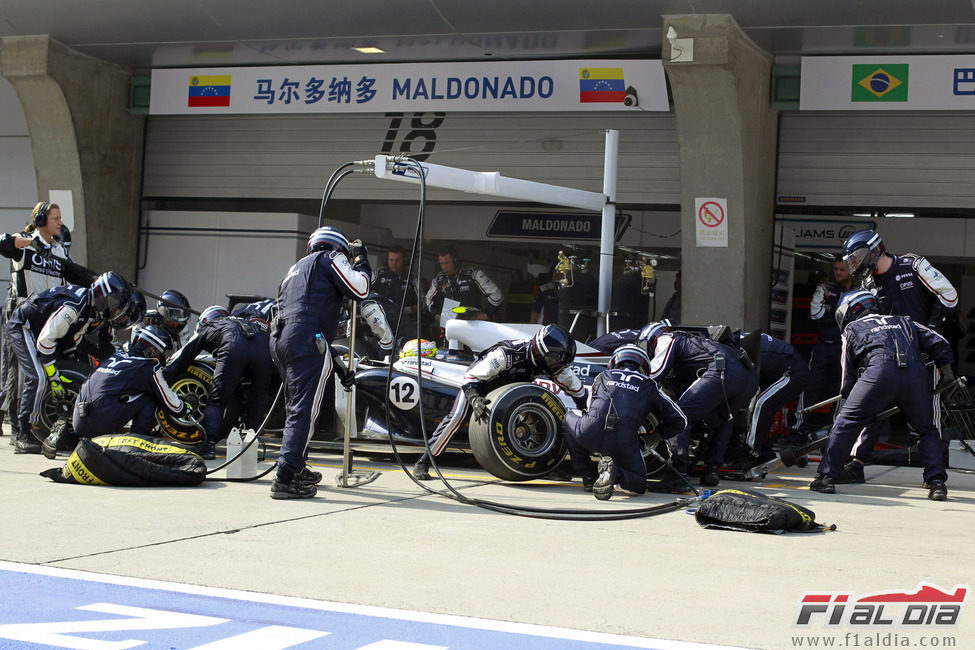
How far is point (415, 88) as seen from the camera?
13953 mm

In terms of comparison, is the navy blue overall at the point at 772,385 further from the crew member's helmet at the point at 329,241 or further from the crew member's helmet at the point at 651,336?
the crew member's helmet at the point at 329,241

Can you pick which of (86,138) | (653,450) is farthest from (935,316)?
(86,138)

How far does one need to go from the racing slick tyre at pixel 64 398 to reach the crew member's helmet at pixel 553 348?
408 cm

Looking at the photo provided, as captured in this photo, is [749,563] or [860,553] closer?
[749,563]

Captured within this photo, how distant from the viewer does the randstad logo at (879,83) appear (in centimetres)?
1209

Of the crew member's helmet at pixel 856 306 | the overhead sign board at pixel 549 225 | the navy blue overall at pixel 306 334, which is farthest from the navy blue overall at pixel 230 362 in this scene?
the overhead sign board at pixel 549 225

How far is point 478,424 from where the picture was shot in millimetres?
7891

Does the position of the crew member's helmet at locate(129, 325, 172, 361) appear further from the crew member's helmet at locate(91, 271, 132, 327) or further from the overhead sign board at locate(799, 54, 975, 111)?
the overhead sign board at locate(799, 54, 975, 111)

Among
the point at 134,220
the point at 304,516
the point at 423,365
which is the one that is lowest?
the point at 304,516

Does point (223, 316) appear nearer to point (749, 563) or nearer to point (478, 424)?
point (478, 424)

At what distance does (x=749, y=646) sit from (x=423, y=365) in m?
5.56

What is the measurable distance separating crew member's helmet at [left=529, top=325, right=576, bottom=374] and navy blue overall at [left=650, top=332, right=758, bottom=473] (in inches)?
27.0

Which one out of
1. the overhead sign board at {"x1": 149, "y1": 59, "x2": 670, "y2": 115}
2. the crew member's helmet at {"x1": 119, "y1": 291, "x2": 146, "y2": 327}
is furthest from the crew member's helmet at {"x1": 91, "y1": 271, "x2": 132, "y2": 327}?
the overhead sign board at {"x1": 149, "y1": 59, "x2": 670, "y2": 115}

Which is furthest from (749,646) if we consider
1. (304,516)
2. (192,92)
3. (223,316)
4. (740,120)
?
(192,92)
